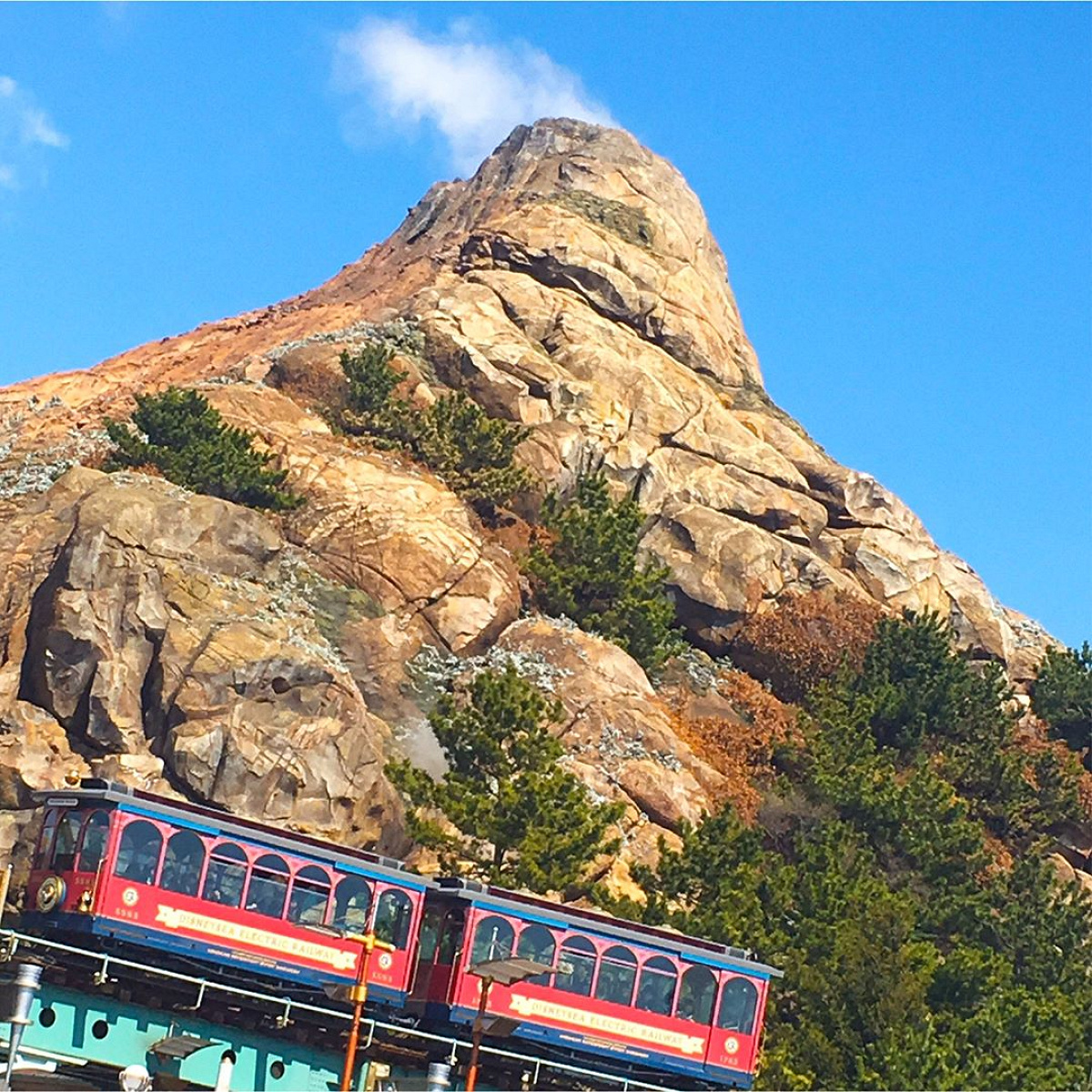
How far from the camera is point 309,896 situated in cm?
3269

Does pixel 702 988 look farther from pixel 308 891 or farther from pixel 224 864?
pixel 224 864

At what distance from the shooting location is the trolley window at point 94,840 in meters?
31.0

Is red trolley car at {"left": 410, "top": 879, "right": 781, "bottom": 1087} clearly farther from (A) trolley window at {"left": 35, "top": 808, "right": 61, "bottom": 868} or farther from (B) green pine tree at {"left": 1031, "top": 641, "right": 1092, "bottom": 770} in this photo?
(B) green pine tree at {"left": 1031, "top": 641, "right": 1092, "bottom": 770}

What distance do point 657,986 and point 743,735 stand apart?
30564mm

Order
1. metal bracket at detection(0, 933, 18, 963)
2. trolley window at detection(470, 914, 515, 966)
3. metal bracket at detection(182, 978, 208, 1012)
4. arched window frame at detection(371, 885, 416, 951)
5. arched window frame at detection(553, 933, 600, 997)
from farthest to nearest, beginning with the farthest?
1. arched window frame at detection(553, 933, 600, 997)
2. arched window frame at detection(371, 885, 416, 951)
3. trolley window at detection(470, 914, 515, 966)
4. metal bracket at detection(182, 978, 208, 1012)
5. metal bracket at detection(0, 933, 18, 963)

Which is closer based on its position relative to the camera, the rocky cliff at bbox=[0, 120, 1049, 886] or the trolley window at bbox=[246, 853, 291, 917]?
the trolley window at bbox=[246, 853, 291, 917]

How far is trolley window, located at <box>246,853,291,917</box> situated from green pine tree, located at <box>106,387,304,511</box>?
31398 mm

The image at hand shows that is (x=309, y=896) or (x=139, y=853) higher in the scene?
(x=139, y=853)

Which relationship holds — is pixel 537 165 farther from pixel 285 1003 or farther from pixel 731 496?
pixel 285 1003

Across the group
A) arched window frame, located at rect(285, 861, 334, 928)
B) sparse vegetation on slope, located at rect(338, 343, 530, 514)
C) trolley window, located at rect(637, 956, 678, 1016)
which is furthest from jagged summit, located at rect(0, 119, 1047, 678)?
arched window frame, located at rect(285, 861, 334, 928)

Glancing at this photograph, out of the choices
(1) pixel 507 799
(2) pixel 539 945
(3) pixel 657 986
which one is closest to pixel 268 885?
(2) pixel 539 945

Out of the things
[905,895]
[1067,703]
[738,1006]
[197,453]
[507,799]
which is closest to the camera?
[738,1006]

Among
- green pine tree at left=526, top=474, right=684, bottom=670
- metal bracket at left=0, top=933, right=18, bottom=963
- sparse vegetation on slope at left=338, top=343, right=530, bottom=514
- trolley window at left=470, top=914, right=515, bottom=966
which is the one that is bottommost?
metal bracket at left=0, top=933, right=18, bottom=963

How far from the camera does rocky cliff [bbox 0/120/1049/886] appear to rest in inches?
1957
